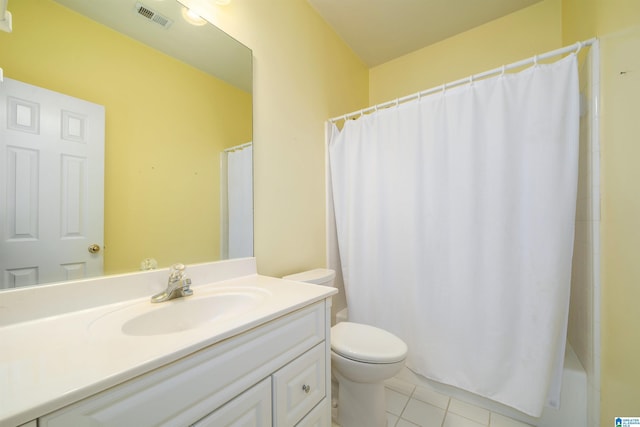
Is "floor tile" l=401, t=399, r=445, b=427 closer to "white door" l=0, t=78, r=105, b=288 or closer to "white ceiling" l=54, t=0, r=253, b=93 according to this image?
"white door" l=0, t=78, r=105, b=288

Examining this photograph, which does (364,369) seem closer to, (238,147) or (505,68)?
(238,147)

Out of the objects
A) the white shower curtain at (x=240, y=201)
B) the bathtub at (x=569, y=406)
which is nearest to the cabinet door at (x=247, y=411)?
the white shower curtain at (x=240, y=201)

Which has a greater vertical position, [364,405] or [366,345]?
[366,345]

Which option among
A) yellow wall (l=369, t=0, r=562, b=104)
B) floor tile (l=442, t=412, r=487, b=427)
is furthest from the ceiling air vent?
floor tile (l=442, t=412, r=487, b=427)

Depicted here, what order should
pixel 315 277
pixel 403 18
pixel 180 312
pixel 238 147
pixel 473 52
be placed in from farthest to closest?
pixel 473 52 → pixel 403 18 → pixel 315 277 → pixel 238 147 → pixel 180 312

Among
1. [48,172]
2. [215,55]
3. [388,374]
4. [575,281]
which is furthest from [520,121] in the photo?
[48,172]

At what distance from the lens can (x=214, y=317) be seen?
91cm

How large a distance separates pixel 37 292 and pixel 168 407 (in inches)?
22.0

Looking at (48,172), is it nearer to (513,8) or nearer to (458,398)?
(458,398)

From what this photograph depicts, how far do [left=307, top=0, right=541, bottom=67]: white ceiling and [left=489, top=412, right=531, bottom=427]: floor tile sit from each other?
2570 mm

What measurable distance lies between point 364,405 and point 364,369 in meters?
0.26

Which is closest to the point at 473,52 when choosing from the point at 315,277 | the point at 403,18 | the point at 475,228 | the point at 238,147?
the point at 403,18

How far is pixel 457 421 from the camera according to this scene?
1.26 m

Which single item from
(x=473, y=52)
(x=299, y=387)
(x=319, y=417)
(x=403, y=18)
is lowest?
(x=319, y=417)
